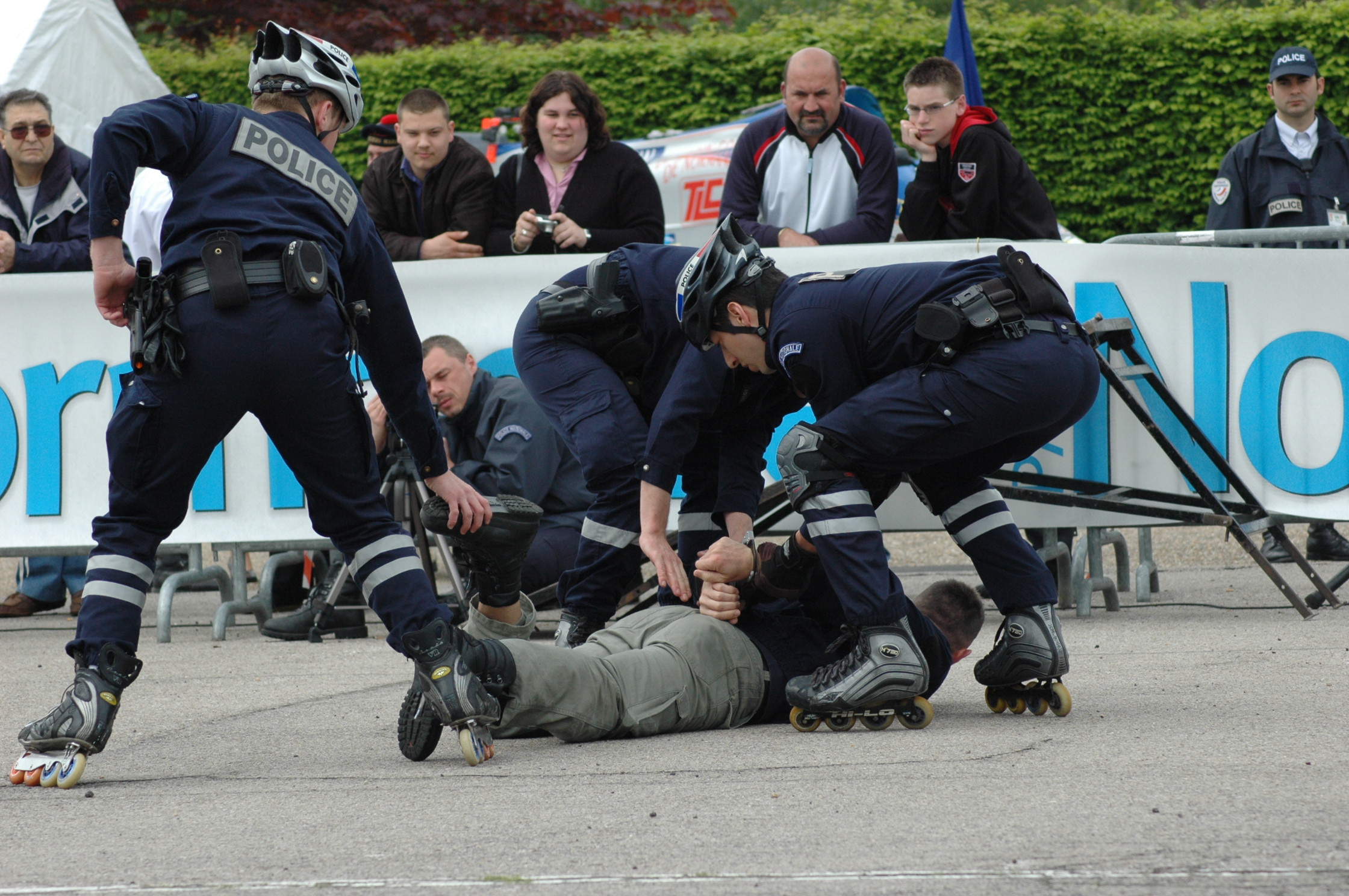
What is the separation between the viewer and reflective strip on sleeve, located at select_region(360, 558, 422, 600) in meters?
3.76

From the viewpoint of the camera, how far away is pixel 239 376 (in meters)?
3.55

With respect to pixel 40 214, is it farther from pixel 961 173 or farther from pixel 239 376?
pixel 239 376

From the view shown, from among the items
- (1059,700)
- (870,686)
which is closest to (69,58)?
(870,686)

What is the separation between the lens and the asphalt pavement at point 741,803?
2.64 m

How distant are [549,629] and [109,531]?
294 centimetres

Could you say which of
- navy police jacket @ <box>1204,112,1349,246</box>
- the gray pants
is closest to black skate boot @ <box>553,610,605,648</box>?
the gray pants

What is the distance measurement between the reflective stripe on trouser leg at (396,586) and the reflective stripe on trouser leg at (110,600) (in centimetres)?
50

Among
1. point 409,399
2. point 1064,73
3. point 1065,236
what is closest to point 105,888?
point 409,399

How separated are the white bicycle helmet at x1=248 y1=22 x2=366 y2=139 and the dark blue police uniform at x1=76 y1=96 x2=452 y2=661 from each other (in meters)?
0.08

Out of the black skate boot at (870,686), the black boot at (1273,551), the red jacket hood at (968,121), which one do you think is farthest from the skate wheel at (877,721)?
the black boot at (1273,551)

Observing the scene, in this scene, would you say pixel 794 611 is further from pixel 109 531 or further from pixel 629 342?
pixel 109 531

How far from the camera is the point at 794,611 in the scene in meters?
4.42

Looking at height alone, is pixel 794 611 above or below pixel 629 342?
below

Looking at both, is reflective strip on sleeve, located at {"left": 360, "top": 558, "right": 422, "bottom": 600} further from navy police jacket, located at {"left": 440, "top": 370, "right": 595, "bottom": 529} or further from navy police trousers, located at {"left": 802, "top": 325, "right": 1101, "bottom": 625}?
navy police jacket, located at {"left": 440, "top": 370, "right": 595, "bottom": 529}
